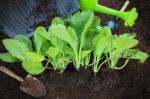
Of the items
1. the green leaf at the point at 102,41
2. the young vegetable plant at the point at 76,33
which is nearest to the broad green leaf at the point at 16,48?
the young vegetable plant at the point at 76,33

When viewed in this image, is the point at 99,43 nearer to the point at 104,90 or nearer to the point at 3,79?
the point at 104,90

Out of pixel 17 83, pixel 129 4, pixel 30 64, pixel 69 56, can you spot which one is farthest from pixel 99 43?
pixel 129 4

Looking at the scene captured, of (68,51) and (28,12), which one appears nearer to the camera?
(68,51)

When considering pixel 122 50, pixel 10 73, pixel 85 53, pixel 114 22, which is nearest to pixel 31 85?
pixel 10 73

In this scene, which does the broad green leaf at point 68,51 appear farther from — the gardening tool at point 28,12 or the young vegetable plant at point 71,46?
the gardening tool at point 28,12

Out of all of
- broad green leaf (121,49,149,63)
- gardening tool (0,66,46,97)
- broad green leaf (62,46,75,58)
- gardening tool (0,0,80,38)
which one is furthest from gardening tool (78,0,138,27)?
gardening tool (0,66,46,97)

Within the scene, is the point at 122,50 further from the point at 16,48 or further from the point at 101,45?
the point at 16,48
